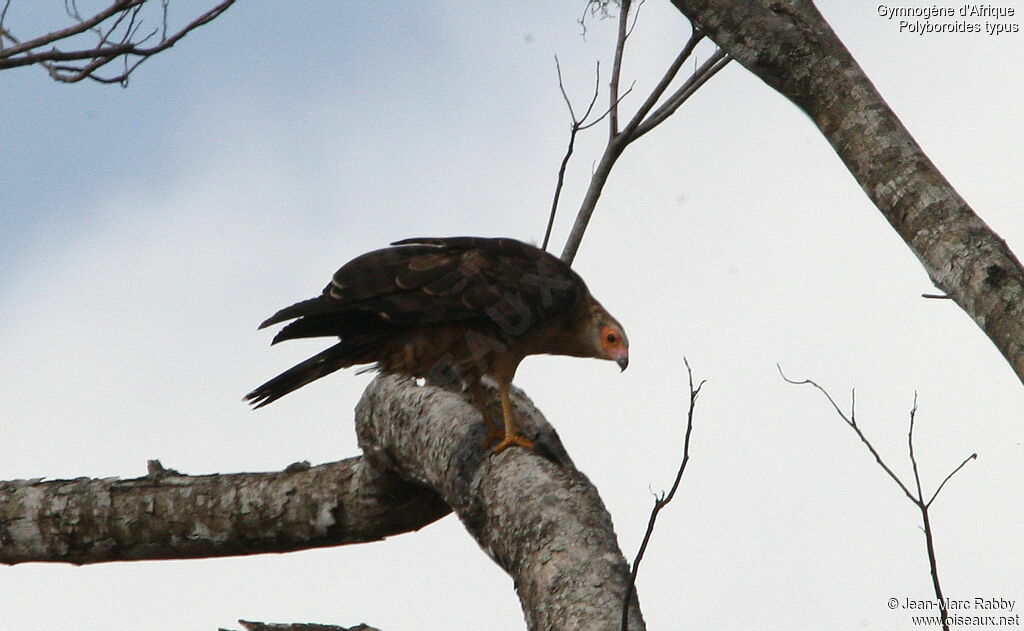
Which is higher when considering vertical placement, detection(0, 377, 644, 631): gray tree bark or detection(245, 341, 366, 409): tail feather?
detection(245, 341, 366, 409): tail feather

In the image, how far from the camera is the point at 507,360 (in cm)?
430

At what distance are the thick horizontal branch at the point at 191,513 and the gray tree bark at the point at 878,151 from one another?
1.97 m

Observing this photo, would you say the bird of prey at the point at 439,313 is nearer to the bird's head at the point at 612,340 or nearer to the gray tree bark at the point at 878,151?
the bird's head at the point at 612,340

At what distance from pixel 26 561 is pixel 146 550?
0.44 meters

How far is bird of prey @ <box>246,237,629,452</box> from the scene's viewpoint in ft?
13.0

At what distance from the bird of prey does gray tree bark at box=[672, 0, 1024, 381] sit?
1.48 m

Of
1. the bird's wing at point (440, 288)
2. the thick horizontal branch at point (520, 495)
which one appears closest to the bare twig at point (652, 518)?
the thick horizontal branch at point (520, 495)

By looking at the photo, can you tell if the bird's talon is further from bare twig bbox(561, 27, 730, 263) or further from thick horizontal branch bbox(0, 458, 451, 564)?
bare twig bbox(561, 27, 730, 263)

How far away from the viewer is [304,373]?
3.94 metres

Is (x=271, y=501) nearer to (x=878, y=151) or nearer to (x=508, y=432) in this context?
(x=508, y=432)

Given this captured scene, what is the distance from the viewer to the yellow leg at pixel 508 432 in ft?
10.9

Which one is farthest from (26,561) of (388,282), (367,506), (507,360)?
(507,360)

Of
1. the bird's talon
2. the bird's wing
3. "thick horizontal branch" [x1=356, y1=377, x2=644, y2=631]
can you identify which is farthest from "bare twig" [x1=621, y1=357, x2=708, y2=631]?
the bird's wing

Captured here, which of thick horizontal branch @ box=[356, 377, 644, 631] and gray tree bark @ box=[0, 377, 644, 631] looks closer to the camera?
thick horizontal branch @ box=[356, 377, 644, 631]
